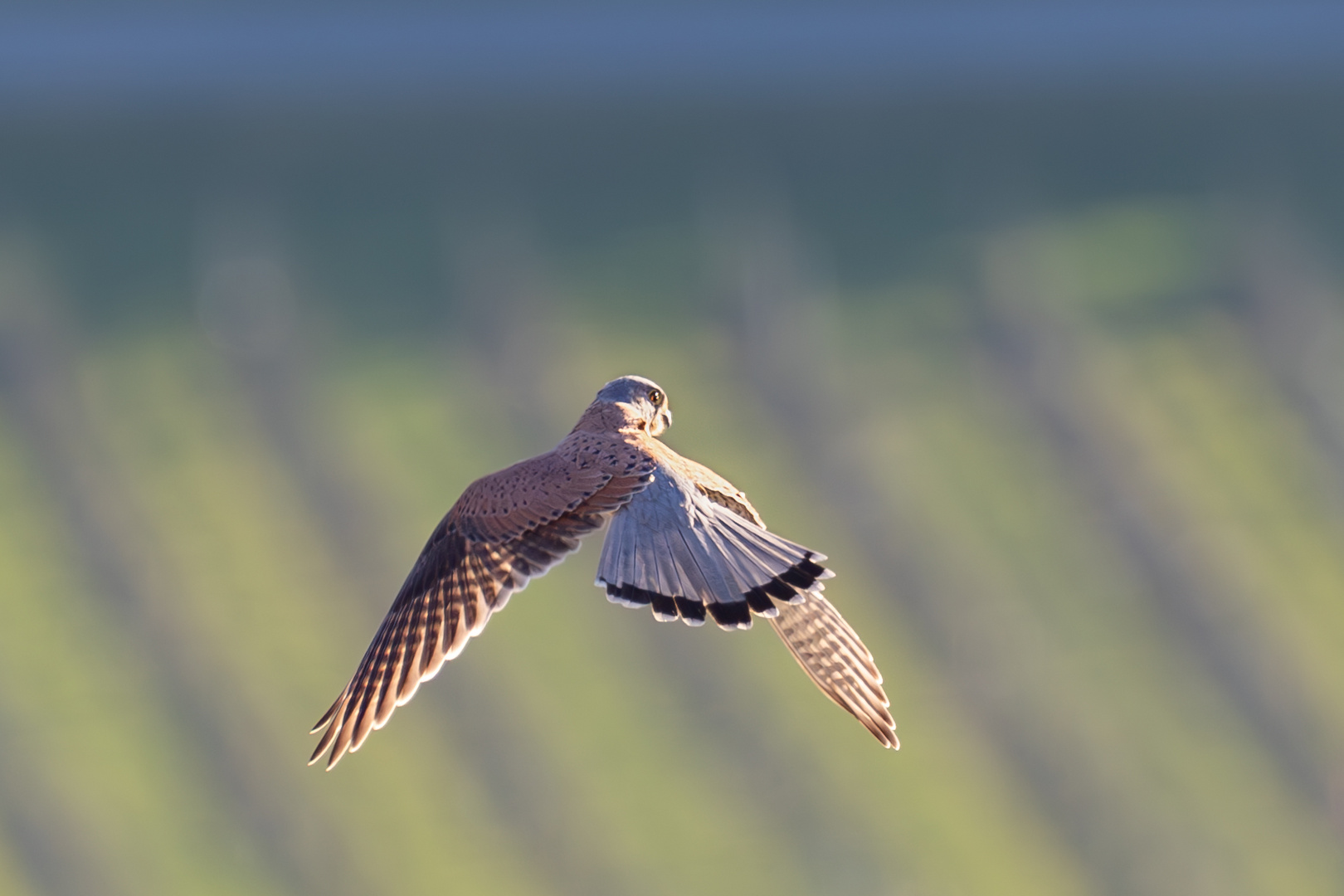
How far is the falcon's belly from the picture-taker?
9.77ft

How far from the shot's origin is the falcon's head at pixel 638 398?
11.6 ft

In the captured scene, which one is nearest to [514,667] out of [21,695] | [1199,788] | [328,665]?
[328,665]

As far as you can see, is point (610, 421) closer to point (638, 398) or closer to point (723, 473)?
point (638, 398)

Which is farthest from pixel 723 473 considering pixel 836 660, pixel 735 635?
pixel 836 660

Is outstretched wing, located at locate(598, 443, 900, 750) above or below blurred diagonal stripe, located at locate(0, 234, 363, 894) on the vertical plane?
below

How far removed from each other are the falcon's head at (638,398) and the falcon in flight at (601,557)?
0.01 m

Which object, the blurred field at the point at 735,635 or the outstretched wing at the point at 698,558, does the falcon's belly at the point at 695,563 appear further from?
the blurred field at the point at 735,635

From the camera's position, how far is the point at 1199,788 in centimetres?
843

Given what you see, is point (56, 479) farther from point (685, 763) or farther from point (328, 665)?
point (685, 763)

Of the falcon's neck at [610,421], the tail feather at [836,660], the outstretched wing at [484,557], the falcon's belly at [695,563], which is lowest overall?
the tail feather at [836,660]

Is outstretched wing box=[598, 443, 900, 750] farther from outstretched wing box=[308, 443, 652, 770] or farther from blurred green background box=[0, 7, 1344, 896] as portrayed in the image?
blurred green background box=[0, 7, 1344, 896]

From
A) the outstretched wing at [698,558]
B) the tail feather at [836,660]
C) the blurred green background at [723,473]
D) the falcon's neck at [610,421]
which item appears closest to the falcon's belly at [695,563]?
the outstretched wing at [698,558]

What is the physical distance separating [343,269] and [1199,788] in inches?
294

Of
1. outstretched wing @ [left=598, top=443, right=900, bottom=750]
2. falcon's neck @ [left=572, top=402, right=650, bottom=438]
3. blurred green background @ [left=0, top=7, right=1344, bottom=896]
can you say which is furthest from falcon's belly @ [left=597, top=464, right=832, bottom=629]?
blurred green background @ [left=0, top=7, right=1344, bottom=896]
